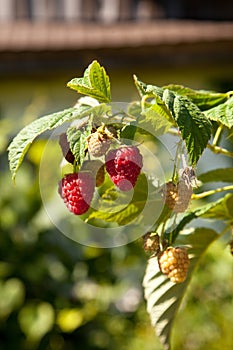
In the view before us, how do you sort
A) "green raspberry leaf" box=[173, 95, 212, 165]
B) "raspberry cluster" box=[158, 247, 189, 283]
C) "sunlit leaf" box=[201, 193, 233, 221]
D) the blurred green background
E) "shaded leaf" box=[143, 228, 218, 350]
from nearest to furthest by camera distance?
"green raspberry leaf" box=[173, 95, 212, 165]
"raspberry cluster" box=[158, 247, 189, 283]
"sunlit leaf" box=[201, 193, 233, 221]
"shaded leaf" box=[143, 228, 218, 350]
the blurred green background

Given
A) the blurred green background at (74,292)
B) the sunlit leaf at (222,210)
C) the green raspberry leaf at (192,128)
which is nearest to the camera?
the green raspberry leaf at (192,128)

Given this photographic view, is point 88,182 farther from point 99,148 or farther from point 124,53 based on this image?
point 124,53

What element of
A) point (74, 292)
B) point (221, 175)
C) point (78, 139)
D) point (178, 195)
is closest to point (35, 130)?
point (78, 139)

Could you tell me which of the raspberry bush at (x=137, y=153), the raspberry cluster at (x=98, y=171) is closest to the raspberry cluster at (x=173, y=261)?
the raspberry bush at (x=137, y=153)

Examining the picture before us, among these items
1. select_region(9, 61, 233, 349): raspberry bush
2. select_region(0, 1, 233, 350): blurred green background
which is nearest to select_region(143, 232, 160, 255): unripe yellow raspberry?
select_region(9, 61, 233, 349): raspberry bush

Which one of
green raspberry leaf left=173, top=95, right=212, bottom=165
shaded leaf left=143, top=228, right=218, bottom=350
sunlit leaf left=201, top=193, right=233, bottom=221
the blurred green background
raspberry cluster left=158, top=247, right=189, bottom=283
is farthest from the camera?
the blurred green background

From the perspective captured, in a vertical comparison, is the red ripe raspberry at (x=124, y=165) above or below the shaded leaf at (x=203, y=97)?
below

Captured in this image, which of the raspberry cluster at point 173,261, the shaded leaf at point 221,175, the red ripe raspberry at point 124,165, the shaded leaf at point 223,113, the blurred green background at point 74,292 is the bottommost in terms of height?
the blurred green background at point 74,292

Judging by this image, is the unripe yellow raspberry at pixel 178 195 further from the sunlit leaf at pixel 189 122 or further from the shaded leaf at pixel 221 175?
the shaded leaf at pixel 221 175

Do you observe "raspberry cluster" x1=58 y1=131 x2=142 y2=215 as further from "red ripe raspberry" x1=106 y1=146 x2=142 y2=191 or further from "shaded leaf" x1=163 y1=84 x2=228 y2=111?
"shaded leaf" x1=163 y1=84 x2=228 y2=111
